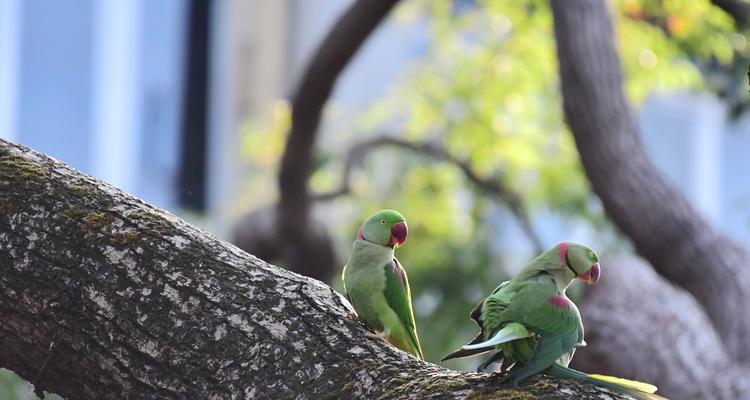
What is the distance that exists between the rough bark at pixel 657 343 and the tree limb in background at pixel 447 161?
175 centimetres

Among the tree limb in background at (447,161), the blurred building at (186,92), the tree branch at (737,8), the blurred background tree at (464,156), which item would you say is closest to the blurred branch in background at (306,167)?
the blurred background tree at (464,156)

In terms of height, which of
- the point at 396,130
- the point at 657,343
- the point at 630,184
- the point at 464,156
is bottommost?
the point at 657,343

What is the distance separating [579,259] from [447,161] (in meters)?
5.64

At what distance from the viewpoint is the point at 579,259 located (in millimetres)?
1663

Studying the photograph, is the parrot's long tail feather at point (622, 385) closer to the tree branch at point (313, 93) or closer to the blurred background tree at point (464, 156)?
the tree branch at point (313, 93)

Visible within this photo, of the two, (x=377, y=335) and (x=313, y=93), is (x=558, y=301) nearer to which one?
(x=377, y=335)

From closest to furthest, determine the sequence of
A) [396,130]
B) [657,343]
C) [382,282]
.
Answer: [382,282] < [657,343] < [396,130]

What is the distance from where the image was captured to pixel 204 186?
9727 mm

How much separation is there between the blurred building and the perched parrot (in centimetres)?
638

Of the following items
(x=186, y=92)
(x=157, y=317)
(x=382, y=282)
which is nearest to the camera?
(x=157, y=317)

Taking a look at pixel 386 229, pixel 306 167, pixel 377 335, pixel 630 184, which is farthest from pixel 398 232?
pixel 306 167

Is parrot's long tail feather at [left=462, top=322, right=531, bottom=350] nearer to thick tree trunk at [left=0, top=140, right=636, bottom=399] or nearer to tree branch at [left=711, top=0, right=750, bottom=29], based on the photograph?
thick tree trunk at [left=0, top=140, right=636, bottom=399]

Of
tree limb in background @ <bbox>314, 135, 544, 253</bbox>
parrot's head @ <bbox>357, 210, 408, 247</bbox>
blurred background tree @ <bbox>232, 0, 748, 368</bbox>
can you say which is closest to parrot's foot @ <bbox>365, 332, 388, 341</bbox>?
parrot's head @ <bbox>357, 210, 408, 247</bbox>

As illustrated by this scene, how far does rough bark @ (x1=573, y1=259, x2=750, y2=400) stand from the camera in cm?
465
